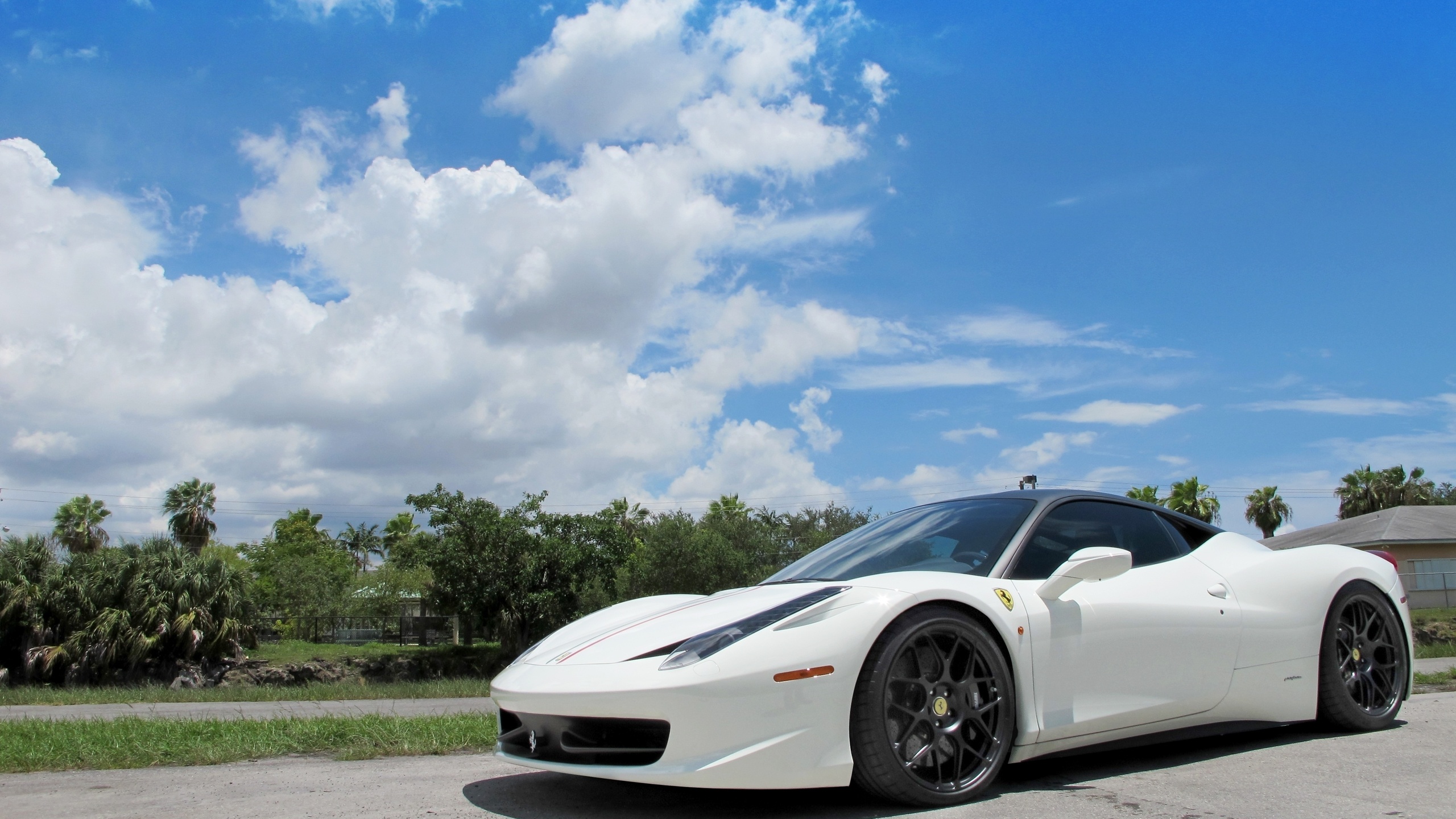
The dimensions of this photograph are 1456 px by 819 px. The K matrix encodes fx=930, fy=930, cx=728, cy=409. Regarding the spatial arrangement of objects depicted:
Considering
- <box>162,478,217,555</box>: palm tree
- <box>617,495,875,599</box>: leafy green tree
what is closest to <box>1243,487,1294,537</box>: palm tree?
<box>617,495,875,599</box>: leafy green tree

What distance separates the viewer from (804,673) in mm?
2971

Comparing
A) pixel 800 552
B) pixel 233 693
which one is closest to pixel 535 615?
pixel 800 552

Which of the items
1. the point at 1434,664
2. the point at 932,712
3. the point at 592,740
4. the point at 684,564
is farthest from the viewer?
the point at 684,564

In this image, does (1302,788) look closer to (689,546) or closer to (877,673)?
(877,673)

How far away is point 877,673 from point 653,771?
31.1 inches

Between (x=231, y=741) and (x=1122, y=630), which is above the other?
(x=1122, y=630)

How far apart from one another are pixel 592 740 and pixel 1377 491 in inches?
2211

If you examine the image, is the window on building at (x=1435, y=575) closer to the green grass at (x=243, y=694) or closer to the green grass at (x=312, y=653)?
the green grass at (x=243, y=694)

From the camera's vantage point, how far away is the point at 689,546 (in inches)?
1230

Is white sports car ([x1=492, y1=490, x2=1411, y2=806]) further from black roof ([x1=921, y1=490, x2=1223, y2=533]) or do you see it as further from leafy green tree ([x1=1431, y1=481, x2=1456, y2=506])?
leafy green tree ([x1=1431, y1=481, x2=1456, y2=506])

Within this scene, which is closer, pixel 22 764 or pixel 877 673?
pixel 877 673

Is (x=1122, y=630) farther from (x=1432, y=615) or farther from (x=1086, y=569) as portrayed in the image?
(x=1432, y=615)

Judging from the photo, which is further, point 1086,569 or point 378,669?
point 378,669

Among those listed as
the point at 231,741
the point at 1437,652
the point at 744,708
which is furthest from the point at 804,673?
the point at 1437,652
